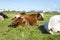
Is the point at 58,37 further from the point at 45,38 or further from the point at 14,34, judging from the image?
the point at 14,34

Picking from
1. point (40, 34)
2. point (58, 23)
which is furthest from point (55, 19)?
point (40, 34)

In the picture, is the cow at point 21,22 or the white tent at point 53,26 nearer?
the white tent at point 53,26

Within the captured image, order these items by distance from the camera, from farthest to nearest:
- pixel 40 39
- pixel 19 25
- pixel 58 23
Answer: pixel 19 25 → pixel 58 23 → pixel 40 39

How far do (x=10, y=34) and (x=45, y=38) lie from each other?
1.71 meters

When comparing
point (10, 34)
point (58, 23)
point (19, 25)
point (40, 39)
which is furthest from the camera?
point (19, 25)

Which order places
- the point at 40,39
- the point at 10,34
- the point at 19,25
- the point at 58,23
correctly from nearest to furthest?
the point at 40,39 < the point at 10,34 < the point at 58,23 < the point at 19,25

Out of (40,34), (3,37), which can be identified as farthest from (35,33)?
(3,37)

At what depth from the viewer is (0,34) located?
933 centimetres

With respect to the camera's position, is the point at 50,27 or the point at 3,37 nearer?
the point at 3,37

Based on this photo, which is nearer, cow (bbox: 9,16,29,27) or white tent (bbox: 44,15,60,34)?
white tent (bbox: 44,15,60,34)

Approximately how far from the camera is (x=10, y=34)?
30.2ft

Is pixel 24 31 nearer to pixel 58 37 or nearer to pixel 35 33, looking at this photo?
pixel 35 33

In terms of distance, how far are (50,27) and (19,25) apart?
2.18 m

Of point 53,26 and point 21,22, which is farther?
point 21,22
